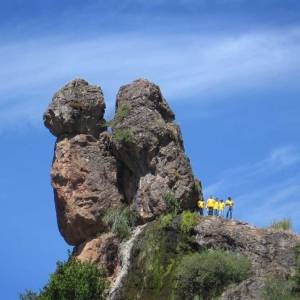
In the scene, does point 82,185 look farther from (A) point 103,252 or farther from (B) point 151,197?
(B) point 151,197

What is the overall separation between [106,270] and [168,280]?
4.76 meters

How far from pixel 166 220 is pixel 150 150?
456 centimetres

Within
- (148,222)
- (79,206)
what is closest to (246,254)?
(148,222)

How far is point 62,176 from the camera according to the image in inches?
2261

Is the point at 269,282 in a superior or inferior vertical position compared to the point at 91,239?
inferior

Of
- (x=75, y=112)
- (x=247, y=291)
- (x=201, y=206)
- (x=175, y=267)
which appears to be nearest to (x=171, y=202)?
(x=201, y=206)

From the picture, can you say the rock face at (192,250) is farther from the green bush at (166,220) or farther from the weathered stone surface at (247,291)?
the weathered stone surface at (247,291)

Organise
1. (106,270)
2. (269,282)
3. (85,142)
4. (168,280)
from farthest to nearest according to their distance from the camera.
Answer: (85,142)
(106,270)
(168,280)
(269,282)

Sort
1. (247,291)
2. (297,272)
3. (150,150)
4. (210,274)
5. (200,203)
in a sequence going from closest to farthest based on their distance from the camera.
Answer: (247,291), (297,272), (210,274), (200,203), (150,150)

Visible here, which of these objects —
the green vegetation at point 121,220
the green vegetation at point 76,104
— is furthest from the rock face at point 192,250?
the green vegetation at point 76,104

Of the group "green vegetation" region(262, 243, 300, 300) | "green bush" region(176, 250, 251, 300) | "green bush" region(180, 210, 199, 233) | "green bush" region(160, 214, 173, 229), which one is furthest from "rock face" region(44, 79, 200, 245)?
"green vegetation" region(262, 243, 300, 300)

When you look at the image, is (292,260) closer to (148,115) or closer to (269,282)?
(269,282)

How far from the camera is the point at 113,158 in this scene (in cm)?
5844

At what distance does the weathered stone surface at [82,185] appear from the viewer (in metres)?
56.8
